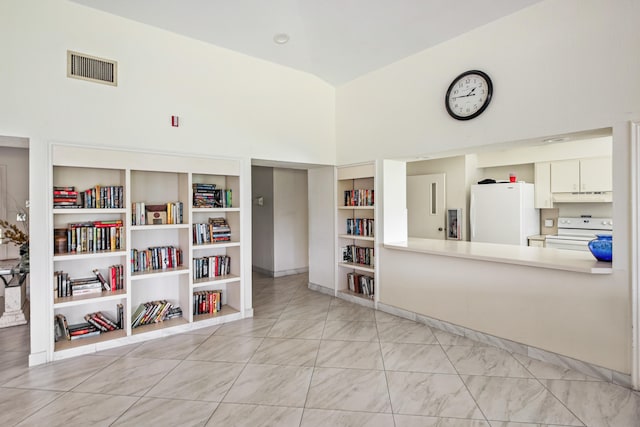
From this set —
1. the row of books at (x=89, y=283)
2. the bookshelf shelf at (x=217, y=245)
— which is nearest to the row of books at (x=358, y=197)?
the bookshelf shelf at (x=217, y=245)

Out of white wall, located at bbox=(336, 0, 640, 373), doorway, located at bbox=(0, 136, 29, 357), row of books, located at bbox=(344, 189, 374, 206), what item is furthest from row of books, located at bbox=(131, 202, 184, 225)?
white wall, located at bbox=(336, 0, 640, 373)

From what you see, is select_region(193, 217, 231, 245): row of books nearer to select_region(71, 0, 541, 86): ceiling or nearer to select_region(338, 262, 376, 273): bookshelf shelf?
select_region(338, 262, 376, 273): bookshelf shelf

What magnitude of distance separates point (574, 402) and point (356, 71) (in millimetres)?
4090

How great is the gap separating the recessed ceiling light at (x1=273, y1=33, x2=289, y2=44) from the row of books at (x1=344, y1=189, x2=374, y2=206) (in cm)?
215

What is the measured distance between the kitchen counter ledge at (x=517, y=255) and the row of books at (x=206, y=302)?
2229 mm

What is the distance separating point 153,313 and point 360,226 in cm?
282

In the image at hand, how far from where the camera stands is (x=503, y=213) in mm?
5312

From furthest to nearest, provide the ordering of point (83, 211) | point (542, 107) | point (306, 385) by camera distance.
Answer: point (83, 211)
point (542, 107)
point (306, 385)

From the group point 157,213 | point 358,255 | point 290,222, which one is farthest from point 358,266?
point 157,213

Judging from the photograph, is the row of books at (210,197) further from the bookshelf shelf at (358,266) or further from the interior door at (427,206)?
the interior door at (427,206)

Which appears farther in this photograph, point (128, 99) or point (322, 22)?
point (322, 22)

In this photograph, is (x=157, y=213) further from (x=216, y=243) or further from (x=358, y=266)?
(x=358, y=266)

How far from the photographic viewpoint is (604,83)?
2.58m

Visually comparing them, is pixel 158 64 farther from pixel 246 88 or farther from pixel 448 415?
pixel 448 415
